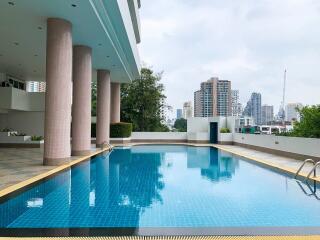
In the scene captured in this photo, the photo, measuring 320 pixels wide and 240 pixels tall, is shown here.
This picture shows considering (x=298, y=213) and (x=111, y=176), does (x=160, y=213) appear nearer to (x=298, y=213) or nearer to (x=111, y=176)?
(x=298, y=213)

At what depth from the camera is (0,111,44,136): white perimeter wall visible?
22672mm

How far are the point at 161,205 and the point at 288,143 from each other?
985 centimetres

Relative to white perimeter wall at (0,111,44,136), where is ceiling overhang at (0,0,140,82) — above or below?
above

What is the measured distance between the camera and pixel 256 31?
70.3 feet

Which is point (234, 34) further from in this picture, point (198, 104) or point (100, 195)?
point (198, 104)

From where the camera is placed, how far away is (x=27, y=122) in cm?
2277

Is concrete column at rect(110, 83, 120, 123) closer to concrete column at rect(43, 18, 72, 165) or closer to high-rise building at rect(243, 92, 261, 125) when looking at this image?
concrete column at rect(43, 18, 72, 165)

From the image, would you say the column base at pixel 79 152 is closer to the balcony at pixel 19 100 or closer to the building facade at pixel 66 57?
the building facade at pixel 66 57

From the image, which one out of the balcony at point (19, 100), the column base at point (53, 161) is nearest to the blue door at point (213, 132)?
the balcony at point (19, 100)

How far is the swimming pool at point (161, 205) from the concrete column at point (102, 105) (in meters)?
9.12

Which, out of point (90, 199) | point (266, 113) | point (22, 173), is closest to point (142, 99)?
point (22, 173)

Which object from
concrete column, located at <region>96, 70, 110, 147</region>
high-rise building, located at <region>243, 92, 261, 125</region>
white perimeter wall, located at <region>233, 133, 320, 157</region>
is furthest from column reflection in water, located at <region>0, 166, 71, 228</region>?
high-rise building, located at <region>243, 92, 261, 125</region>

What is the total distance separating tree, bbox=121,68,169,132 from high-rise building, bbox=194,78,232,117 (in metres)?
30.4

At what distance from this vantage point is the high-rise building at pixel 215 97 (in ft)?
203
